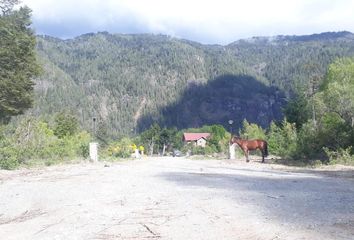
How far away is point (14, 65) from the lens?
4222cm

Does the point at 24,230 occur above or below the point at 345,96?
below

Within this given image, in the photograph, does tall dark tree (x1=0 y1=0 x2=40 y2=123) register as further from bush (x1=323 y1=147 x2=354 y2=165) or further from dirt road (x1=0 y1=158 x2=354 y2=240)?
dirt road (x1=0 y1=158 x2=354 y2=240)

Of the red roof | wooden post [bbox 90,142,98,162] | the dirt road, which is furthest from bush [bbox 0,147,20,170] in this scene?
the red roof

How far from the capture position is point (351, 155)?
28.8 m

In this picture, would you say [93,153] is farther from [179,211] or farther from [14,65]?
[179,211]

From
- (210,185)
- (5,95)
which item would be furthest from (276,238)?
(5,95)

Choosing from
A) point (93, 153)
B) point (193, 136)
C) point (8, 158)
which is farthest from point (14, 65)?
point (193, 136)

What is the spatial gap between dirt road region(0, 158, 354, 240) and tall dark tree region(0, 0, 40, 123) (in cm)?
2793

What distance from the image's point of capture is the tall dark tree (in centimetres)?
4109

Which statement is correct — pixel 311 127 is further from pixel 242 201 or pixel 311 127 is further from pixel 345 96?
pixel 242 201

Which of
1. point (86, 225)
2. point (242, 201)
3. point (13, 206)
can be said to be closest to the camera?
point (86, 225)

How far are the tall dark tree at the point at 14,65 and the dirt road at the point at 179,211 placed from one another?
2793cm

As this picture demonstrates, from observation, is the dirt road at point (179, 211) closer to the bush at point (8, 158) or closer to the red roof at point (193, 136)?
the bush at point (8, 158)

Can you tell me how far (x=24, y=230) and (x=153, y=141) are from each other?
407 feet
